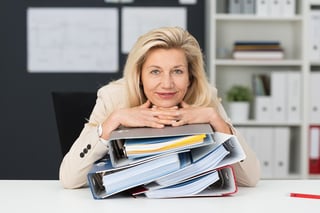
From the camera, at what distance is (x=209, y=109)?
1856 millimetres

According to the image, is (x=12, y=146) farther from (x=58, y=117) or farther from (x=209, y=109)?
(x=209, y=109)

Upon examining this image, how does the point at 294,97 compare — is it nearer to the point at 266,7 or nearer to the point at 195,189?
the point at 266,7

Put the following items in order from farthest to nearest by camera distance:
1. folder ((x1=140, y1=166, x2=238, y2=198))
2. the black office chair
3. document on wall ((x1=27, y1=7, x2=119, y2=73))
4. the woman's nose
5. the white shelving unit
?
document on wall ((x1=27, y1=7, x2=119, y2=73)) → the white shelving unit → the black office chair → the woman's nose → folder ((x1=140, y1=166, x2=238, y2=198))

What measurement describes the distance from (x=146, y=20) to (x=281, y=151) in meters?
1.19

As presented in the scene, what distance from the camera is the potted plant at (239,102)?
397 cm

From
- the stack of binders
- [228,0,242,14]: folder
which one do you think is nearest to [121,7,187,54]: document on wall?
[228,0,242,14]: folder

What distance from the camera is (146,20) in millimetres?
4113

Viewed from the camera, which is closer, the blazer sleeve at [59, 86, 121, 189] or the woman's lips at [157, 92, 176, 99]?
the blazer sleeve at [59, 86, 121, 189]

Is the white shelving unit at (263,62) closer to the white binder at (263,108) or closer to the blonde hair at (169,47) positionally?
the white binder at (263,108)

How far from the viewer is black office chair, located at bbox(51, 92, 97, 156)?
2475mm

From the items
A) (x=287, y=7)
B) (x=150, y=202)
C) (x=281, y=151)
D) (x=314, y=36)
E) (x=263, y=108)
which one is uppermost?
(x=287, y=7)

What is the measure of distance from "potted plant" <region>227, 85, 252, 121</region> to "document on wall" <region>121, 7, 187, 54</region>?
553 millimetres

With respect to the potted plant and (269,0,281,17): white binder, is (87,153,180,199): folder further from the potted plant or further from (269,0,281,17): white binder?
(269,0,281,17): white binder

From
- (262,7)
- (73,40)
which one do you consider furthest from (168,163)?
(73,40)
